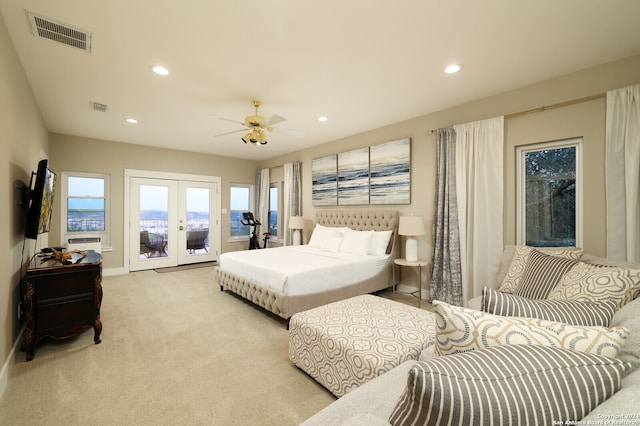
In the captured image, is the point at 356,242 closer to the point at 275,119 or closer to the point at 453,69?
the point at 275,119

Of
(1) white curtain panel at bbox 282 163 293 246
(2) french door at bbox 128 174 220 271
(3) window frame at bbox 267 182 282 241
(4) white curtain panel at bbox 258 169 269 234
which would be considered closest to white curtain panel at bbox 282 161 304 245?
(1) white curtain panel at bbox 282 163 293 246

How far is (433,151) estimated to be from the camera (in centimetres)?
397

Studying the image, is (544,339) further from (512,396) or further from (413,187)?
(413,187)

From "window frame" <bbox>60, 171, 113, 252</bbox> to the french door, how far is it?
364mm

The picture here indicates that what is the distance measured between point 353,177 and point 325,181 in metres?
0.74

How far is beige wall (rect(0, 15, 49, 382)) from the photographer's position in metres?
2.04

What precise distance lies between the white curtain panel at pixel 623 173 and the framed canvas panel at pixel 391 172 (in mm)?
2135

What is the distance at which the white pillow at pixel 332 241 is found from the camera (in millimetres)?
4556

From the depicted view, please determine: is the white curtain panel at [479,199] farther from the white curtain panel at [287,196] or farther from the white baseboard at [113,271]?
the white baseboard at [113,271]

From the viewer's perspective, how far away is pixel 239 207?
743 cm

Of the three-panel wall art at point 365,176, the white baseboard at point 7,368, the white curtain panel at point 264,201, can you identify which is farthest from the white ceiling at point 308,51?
the white curtain panel at point 264,201

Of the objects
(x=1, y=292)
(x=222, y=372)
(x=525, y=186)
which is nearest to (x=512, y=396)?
(x=222, y=372)

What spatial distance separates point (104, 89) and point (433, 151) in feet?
13.8

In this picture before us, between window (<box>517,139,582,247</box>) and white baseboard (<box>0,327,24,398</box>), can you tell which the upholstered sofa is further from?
white baseboard (<box>0,327,24,398</box>)
